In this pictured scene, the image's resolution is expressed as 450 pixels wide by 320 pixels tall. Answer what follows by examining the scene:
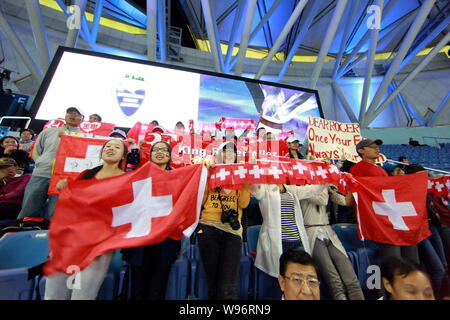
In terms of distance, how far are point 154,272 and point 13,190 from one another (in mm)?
2280

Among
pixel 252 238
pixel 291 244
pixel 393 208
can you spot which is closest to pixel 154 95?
pixel 252 238

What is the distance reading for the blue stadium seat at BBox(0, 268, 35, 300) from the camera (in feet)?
4.07

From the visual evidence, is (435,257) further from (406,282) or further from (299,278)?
(299,278)

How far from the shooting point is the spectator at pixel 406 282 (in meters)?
1.22

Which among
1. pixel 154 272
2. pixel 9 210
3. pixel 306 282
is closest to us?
pixel 306 282

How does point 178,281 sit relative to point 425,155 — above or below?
below

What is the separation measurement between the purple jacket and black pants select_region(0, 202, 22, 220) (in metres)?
0.07

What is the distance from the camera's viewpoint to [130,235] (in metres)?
1.53

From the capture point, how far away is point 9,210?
237cm

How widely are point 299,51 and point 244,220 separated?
58.4ft

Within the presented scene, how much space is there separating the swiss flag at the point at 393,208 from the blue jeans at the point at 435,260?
167 mm

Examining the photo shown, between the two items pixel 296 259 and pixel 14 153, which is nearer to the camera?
pixel 296 259

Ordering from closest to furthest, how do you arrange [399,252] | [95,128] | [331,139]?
[399,252] < [331,139] < [95,128]
